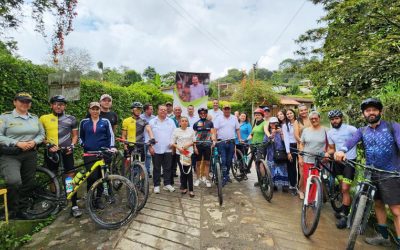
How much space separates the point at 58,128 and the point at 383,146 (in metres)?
4.50

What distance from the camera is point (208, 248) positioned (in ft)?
10.2

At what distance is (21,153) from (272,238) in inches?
142

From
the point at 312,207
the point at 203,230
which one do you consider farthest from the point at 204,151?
the point at 312,207

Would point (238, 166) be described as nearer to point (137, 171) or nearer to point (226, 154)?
point (226, 154)

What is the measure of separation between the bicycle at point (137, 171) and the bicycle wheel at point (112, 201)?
35 cm

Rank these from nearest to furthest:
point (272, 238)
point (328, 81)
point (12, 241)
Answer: point (12, 241) < point (272, 238) < point (328, 81)

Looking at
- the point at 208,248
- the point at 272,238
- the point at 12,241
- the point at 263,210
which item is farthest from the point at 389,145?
the point at 12,241

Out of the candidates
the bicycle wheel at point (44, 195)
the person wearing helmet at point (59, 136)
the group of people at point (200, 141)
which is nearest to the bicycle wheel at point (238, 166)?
the group of people at point (200, 141)

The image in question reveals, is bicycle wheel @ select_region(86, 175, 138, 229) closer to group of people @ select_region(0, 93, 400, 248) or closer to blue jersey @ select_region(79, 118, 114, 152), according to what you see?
group of people @ select_region(0, 93, 400, 248)

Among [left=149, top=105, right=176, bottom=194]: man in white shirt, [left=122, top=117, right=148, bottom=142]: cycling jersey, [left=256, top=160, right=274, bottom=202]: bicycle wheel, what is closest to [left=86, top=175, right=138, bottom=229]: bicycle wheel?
[left=149, top=105, right=176, bottom=194]: man in white shirt

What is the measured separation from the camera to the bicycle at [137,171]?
13.9ft

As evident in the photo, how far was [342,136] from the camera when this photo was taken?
4098 mm

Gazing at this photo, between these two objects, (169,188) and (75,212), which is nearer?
(75,212)

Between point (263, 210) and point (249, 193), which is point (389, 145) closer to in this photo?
point (263, 210)
